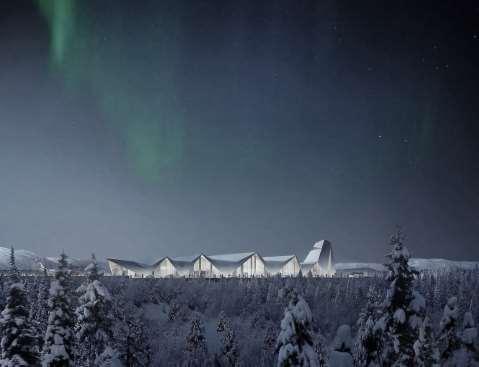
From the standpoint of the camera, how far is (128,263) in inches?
4471

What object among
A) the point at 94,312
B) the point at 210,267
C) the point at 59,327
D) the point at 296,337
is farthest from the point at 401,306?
the point at 210,267

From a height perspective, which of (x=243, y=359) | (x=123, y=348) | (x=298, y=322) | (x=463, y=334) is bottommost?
(x=243, y=359)

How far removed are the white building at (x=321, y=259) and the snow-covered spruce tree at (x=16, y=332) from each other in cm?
12349

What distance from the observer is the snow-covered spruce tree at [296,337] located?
52.2ft

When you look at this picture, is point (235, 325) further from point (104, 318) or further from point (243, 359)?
point (104, 318)

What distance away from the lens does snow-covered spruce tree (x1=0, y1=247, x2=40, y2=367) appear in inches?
787

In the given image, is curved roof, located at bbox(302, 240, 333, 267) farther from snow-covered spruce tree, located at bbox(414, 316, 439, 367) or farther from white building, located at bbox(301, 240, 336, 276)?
snow-covered spruce tree, located at bbox(414, 316, 439, 367)

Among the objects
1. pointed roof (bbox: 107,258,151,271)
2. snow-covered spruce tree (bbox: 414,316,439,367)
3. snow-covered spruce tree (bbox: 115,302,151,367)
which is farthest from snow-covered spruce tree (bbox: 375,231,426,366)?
pointed roof (bbox: 107,258,151,271)

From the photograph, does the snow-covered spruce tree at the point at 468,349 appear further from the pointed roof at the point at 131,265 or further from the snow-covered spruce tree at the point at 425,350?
the pointed roof at the point at 131,265

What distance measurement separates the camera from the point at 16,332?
2014cm

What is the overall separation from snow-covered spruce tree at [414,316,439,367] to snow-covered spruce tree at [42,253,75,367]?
18.6 meters

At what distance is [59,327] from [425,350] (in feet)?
71.0

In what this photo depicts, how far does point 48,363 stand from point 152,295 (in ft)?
172

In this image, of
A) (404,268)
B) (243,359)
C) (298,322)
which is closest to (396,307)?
(404,268)
